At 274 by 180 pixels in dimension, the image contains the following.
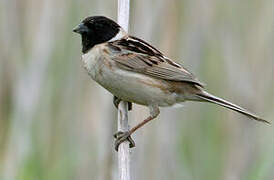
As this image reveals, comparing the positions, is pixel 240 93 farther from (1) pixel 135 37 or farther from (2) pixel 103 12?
(2) pixel 103 12

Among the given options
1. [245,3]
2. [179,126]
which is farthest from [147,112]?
[245,3]

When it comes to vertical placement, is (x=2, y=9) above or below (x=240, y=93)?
above

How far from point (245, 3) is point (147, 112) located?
0.71 meters

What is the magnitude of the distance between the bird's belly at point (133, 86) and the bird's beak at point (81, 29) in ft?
0.57

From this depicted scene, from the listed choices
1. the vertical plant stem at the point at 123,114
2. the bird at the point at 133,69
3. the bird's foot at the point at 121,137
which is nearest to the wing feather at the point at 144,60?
the bird at the point at 133,69

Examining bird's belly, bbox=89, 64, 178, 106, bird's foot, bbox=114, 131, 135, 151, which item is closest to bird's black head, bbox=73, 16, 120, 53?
bird's belly, bbox=89, 64, 178, 106

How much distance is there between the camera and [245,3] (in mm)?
2725

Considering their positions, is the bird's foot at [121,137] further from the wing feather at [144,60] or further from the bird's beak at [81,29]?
the bird's beak at [81,29]

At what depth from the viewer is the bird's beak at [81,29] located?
243 cm

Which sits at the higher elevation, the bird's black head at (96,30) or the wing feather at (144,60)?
the bird's black head at (96,30)

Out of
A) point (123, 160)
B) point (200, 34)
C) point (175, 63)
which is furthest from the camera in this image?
point (200, 34)

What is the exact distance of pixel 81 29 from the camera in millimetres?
2451

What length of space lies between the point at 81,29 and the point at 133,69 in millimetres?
284

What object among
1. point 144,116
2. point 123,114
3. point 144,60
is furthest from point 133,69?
point 144,116
